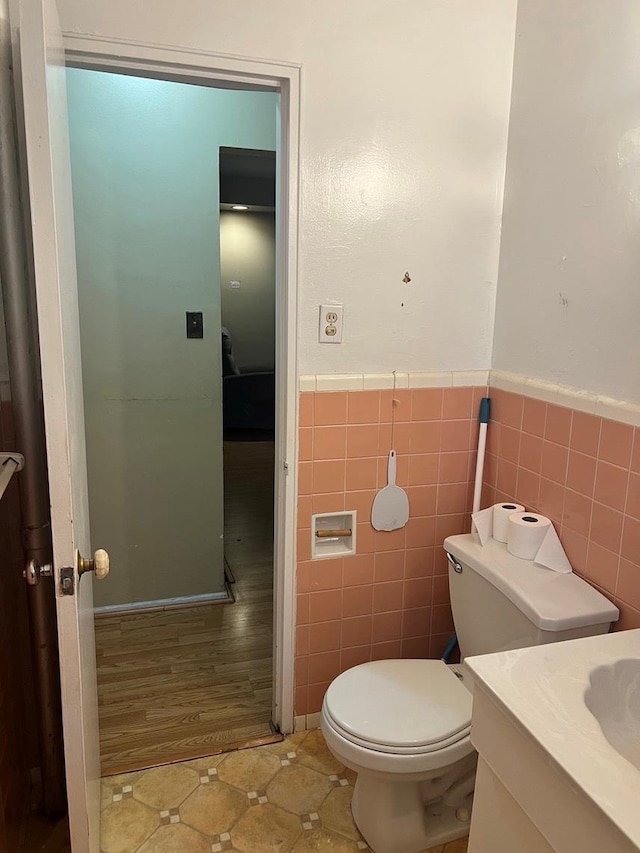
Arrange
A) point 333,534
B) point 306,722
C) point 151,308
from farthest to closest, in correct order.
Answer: point 151,308, point 306,722, point 333,534

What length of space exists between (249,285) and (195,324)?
3.21m

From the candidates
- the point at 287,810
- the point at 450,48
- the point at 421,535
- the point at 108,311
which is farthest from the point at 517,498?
the point at 108,311

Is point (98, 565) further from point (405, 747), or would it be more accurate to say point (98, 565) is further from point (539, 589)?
point (539, 589)

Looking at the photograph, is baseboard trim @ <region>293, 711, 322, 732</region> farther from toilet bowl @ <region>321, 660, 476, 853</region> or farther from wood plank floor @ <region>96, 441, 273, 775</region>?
toilet bowl @ <region>321, 660, 476, 853</region>

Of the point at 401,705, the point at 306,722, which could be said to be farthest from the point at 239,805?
the point at 401,705

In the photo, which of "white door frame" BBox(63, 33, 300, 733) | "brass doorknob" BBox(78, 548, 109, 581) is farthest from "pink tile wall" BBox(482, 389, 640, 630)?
"brass doorknob" BBox(78, 548, 109, 581)

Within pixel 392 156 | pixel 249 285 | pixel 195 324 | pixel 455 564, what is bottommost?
pixel 455 564

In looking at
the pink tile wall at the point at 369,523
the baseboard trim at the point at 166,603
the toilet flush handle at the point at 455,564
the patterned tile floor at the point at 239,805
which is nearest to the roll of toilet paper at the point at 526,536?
the toilet flush handle at the point at 455,564

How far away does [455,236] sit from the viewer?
6.06ft

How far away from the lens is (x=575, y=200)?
155 centimetres

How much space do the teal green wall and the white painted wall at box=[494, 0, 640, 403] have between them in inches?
46.9

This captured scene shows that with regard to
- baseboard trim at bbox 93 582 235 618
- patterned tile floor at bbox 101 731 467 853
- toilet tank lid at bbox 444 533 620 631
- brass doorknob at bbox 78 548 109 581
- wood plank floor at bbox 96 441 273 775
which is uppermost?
brass doorknob at bbox 78 548 109 581

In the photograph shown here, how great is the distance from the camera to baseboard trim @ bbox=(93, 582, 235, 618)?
106 inches

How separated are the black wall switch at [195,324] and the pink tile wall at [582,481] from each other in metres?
1.28
